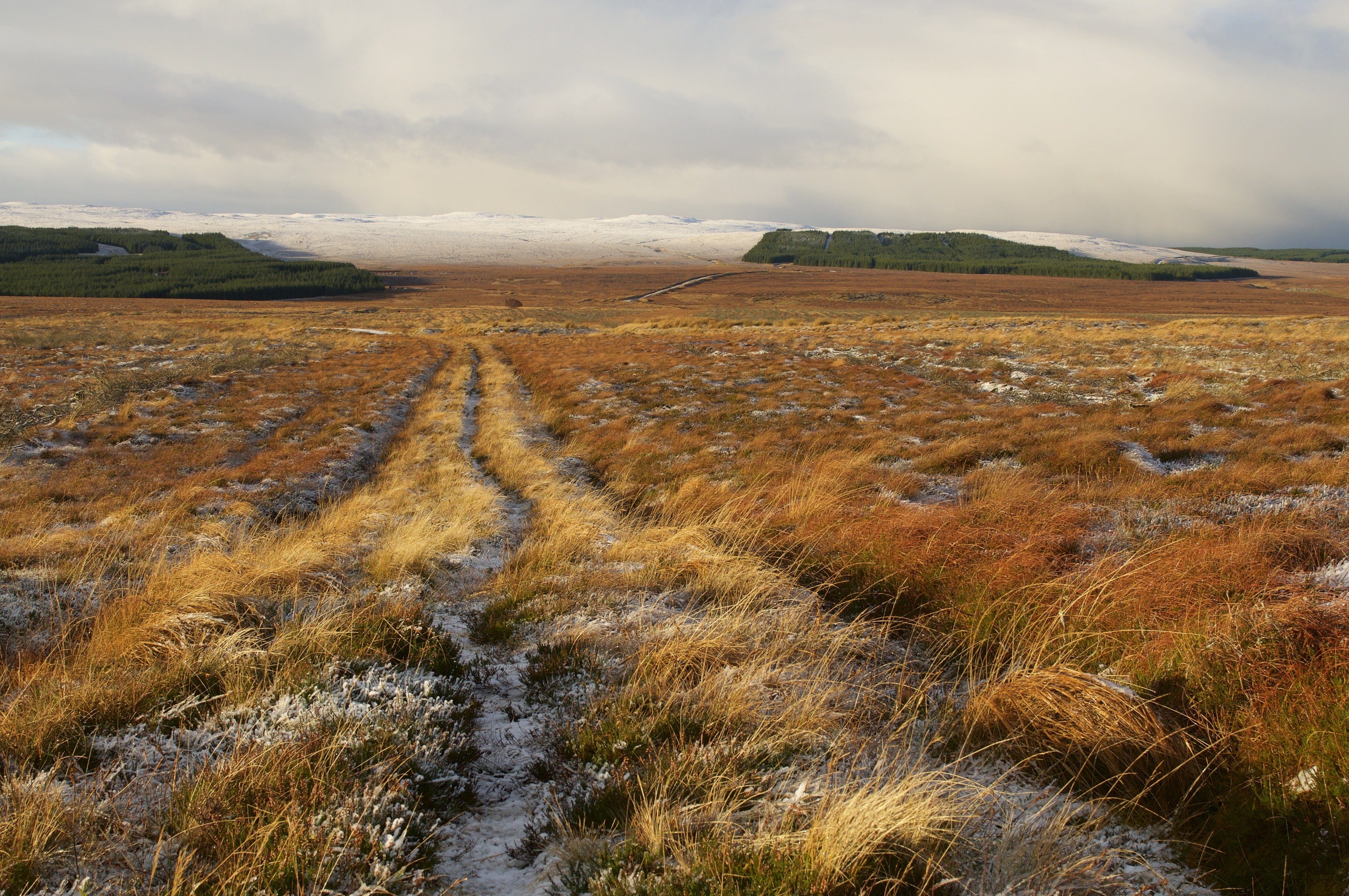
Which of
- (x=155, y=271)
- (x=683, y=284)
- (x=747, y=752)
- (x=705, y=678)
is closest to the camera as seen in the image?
(x=747, y=752)

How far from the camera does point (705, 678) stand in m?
3.87

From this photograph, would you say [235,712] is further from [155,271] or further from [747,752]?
[155,271]

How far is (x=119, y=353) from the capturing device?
3678 centimetres

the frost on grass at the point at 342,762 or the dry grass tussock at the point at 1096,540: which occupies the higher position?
the dry grass tussock at the point at 1096,540

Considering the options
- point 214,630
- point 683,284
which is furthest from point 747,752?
point 683,284

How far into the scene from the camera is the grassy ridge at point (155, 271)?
12525 cm

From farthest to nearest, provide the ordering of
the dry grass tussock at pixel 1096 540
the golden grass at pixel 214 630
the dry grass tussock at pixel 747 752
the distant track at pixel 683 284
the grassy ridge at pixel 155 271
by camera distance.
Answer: the grassy ridge at pixel 155 271, the distant track at pixel 683 284, the golden grass at pixel 214 630, the dry grass tussock at pixel 1096 540, the dry grass tussock at pixel 747 752

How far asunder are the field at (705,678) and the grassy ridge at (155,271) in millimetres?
140451

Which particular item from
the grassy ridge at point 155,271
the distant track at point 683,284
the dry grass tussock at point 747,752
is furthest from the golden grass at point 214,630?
the grassy ridge at point 155,271

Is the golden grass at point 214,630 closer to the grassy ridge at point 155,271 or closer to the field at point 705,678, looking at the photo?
the field at point 705,678

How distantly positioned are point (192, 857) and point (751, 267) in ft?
630

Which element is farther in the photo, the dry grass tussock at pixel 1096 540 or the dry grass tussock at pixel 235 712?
the dry grass tussock at pixel 1096 540

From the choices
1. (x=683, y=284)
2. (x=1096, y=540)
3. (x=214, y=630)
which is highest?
(x=683, y=284)

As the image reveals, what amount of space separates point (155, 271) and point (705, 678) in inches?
7451
